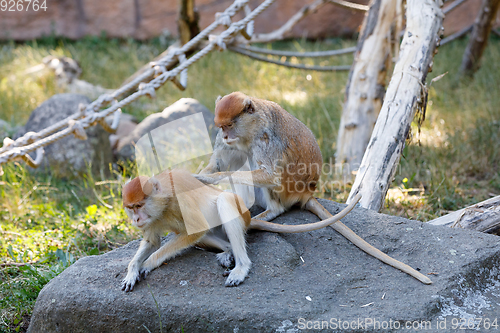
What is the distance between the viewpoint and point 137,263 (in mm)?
Result: 2664

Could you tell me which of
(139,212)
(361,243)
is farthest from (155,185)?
(361,243)

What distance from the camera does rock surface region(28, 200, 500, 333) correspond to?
235 cm

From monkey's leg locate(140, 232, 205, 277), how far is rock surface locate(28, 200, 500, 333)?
0.18 feet

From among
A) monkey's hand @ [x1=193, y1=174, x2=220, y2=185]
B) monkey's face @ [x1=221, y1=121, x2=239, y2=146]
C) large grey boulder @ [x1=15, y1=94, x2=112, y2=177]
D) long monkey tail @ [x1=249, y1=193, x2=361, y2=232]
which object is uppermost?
monkey's face @ [x1=221, y1=121, x2=239, y2=146]

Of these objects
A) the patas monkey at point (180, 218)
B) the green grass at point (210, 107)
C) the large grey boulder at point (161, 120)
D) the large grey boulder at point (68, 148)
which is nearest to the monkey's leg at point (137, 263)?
the patas monkey at point (180, 218)

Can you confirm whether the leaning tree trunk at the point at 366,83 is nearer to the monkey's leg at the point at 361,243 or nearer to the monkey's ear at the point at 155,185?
the monkey's leg at the point at 361,243

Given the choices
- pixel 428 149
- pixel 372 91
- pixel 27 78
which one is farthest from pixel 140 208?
pixel 27 78

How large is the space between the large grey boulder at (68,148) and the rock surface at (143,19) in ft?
15.7

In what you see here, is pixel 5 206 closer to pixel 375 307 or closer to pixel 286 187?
pixel 286 187

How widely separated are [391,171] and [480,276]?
3.86 feet

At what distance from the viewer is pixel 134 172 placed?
5.23 meters

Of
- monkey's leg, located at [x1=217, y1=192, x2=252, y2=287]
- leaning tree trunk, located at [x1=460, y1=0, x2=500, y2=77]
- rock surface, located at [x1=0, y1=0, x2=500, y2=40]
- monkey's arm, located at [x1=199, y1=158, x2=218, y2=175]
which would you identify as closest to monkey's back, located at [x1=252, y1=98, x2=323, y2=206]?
monkey's arm, located at [x1=199, y1=158, x2=218, y2=175]

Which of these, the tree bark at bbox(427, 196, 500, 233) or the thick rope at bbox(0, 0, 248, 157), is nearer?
the tree bark at bbox(427, 196, 500, 233)

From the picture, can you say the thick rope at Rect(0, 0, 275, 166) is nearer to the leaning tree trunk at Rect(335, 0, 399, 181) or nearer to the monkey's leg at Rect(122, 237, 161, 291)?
the leaning tree trunk at Rect(335, 0, 399, 181)
